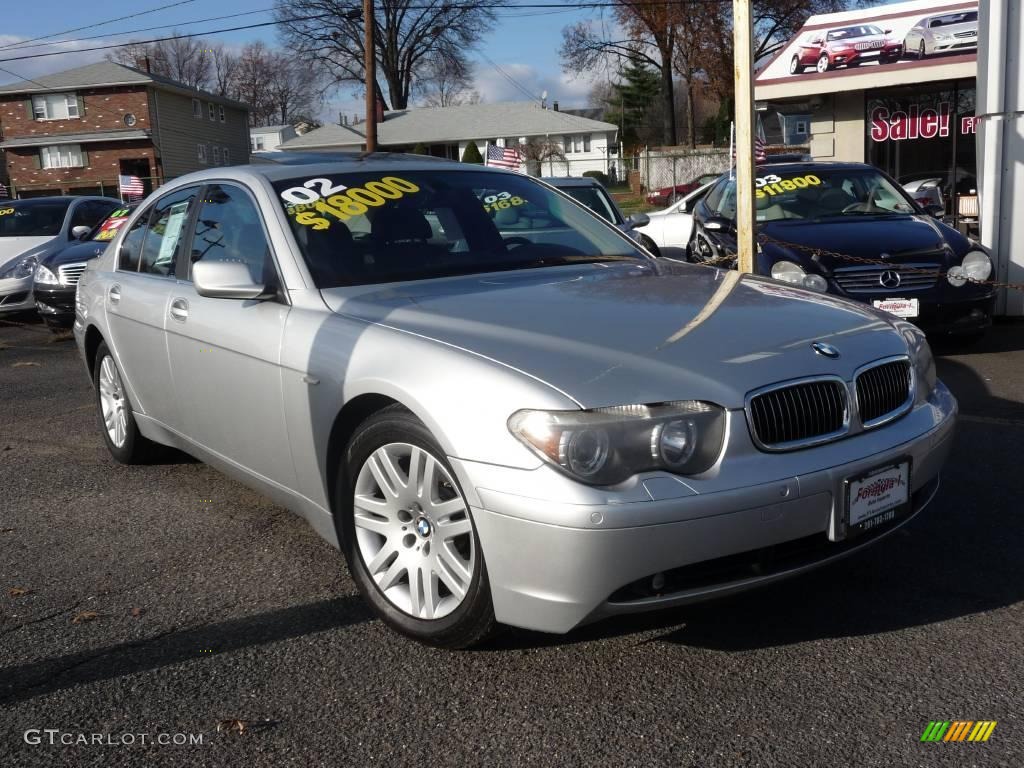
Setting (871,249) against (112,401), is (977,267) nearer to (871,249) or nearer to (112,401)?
(871,249)

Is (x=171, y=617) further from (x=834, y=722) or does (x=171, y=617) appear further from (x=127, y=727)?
(x=834, y=722)

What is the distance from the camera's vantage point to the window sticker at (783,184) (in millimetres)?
9352

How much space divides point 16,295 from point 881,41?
49.8 ft

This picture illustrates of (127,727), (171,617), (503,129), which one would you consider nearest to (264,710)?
(127,727)

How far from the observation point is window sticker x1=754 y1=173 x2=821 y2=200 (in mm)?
9352

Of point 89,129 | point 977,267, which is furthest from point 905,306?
point 89,129

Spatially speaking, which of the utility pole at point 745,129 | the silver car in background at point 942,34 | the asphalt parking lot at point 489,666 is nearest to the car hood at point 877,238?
the utility pole at point 745,129

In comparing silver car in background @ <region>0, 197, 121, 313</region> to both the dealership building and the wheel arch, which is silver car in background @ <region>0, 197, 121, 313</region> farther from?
the dealership building

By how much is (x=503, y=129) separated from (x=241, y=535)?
5859 centimetres

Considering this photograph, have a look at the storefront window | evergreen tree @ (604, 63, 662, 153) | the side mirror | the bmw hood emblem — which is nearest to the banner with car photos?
the storefront window

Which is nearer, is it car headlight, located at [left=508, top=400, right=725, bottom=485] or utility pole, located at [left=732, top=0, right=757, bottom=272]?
car headlight, located at [left=508, top=400, right=725, bottom=485]

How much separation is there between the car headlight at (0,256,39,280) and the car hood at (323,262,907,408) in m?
10.2

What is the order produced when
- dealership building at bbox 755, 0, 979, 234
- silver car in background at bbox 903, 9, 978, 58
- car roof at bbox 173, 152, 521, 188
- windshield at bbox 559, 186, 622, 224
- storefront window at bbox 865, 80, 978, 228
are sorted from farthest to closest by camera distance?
storefront window at bbox 865, 80, 978, 228
dealership building at bbox 755, 0, 979, 234
silver car in background at bbox 903, 9, 978, 58
windshield at bbox 559, 186, 622, 224
car roof at bbox 173, 152, 521, 188

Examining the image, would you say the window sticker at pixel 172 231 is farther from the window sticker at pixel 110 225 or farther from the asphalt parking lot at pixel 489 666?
the window sticker at pixel 110 225
